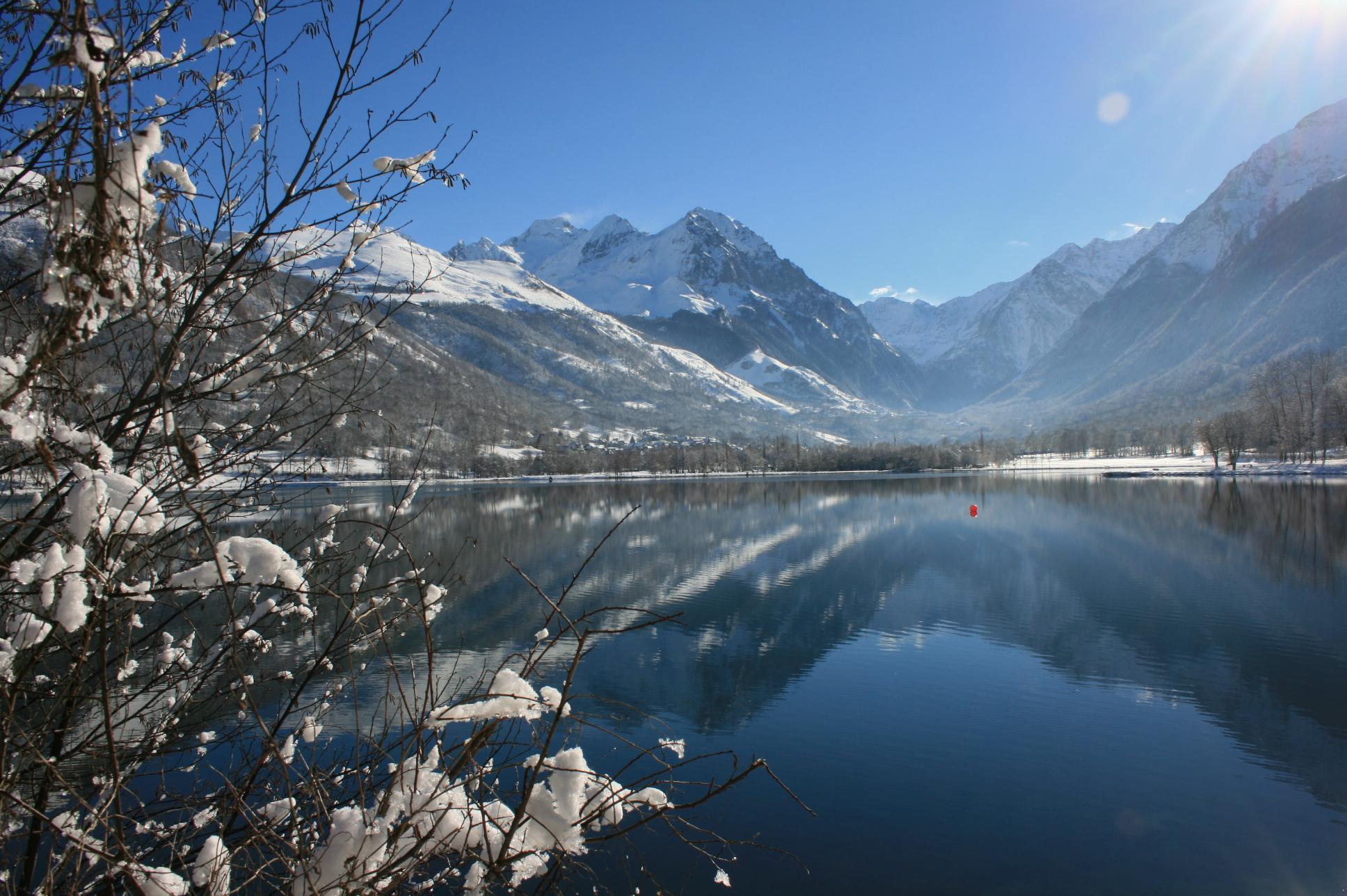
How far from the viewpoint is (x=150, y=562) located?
101 inches

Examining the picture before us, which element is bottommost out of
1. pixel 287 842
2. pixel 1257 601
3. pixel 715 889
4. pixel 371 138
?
pixel 715 889

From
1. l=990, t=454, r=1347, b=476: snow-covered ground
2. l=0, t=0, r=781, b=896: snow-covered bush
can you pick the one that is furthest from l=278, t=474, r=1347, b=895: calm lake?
l=990, t=454, r=1347, b=476: snow-covered ground

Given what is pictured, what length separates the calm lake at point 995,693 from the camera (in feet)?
25.2

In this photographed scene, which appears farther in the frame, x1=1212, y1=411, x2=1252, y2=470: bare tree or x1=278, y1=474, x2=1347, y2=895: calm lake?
x1=1212, y1=411, x2=1252, y2=470: bare tree

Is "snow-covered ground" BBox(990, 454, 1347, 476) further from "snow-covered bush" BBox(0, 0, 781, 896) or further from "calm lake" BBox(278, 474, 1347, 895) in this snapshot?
"snow-covered bush" BBox(0, 0, 781, 896)

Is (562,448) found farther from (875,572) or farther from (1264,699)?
(1264,699)

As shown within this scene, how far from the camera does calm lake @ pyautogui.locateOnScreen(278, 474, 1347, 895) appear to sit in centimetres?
768

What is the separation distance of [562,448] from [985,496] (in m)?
99.8

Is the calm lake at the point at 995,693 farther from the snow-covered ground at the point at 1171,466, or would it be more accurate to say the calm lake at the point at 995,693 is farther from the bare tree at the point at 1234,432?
the bare tree at the point at 1234,432

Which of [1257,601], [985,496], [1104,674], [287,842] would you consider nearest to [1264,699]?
[1104,674]

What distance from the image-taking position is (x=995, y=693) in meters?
12.9

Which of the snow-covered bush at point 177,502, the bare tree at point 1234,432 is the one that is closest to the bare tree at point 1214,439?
the bare tree at point 1234,432

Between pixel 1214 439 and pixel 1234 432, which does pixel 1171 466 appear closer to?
pixel 1214 439

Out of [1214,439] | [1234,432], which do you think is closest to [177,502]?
[1234,432]
